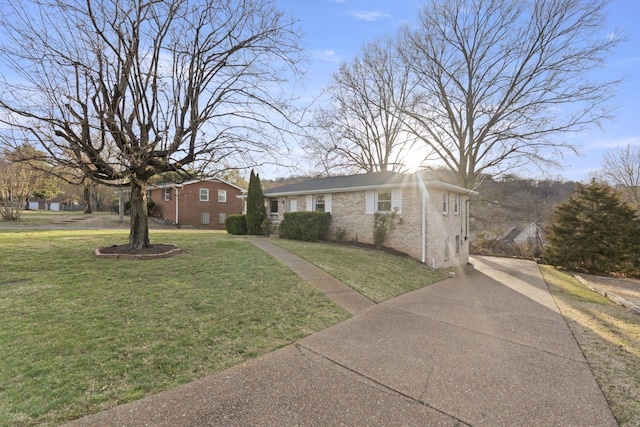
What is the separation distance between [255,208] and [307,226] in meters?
4.42

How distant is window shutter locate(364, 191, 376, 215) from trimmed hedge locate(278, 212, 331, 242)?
2060mm

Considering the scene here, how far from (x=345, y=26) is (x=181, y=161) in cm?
628

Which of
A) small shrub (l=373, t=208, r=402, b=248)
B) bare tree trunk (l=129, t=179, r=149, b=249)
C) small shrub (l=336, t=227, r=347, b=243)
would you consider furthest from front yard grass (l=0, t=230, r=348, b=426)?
small shrub (l=336, t=227, r=347, b=243)

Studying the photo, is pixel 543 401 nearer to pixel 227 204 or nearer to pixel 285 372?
pixel 285 372

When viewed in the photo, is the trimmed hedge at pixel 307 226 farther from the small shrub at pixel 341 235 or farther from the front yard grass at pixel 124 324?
the front yard grass at pixel 124 324

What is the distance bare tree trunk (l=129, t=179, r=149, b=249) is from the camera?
8.41 metres

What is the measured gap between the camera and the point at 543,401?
293 cm

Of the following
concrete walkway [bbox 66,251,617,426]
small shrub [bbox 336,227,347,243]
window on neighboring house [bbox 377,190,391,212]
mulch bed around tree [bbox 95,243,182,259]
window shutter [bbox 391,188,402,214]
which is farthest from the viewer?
small shrub [bbox 336,227,347,243]

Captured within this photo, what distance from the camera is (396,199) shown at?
12.8 m

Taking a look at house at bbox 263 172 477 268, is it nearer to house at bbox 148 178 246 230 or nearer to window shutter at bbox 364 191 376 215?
window shutter at bbox 364 191 376 215

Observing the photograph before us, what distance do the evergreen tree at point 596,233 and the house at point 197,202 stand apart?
21487 mm

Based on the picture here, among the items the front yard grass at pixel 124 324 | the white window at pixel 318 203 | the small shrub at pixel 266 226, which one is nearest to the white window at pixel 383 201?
the white window at pixel 318 203

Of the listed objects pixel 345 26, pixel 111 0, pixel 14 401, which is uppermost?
pixel 345 26

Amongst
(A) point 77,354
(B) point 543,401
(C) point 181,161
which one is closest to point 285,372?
(A) point 77,354
